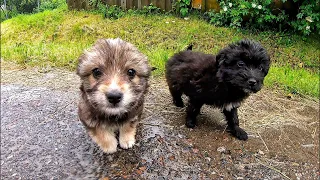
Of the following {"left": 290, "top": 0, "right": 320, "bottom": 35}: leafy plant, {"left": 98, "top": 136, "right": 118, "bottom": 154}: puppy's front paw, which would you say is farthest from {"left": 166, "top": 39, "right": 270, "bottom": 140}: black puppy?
{"left": 290, "top": 0, "right": 320, "bottom": 35}: leafy plant

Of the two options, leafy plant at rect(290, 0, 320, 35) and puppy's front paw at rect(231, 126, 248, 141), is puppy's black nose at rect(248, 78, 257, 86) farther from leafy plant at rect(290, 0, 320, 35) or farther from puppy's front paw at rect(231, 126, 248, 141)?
leafy plant at rect(290, 0, 320, 35)

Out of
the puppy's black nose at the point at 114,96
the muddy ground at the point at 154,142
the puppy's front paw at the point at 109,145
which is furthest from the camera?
the puppy's front paw at the point at 109,145

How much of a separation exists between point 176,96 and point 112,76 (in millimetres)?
2054

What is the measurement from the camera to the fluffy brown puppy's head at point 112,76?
297 cm

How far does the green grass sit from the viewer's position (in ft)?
24.7

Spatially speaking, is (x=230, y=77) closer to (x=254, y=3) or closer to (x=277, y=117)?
(x=277, y=117)

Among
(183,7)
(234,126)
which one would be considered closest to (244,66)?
(234,126)

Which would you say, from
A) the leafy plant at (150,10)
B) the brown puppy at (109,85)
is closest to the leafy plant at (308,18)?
the leafy plant at (150,10)

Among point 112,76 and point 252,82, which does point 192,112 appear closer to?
point 252,82

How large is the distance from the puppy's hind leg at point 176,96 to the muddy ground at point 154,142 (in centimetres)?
11

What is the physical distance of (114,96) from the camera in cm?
291

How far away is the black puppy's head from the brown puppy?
1.03 metres

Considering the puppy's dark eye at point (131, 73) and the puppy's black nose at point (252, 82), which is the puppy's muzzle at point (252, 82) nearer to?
the puppy's black nose at point (252, 82)

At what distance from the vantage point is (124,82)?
10.1 feet
